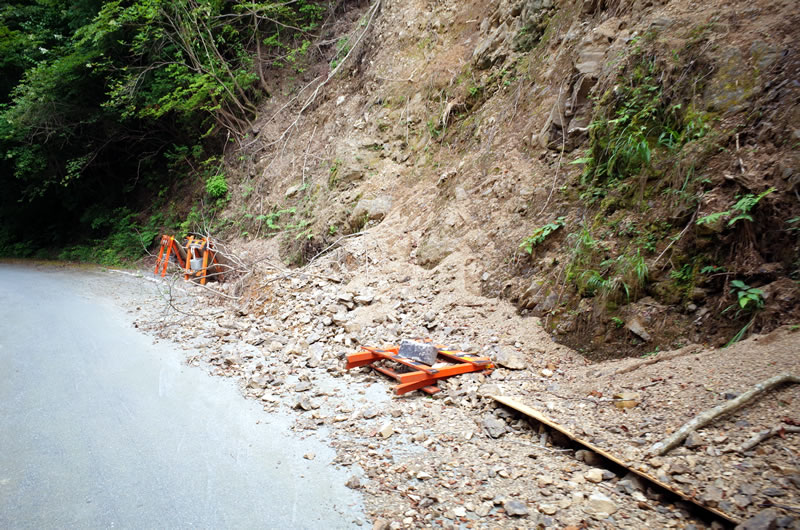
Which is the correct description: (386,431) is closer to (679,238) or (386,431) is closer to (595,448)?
(595,448)

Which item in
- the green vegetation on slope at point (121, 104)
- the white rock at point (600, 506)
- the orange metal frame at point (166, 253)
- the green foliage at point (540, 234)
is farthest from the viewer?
the green vegetation on slope at point (121, 104)

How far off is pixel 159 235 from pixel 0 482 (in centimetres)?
1376

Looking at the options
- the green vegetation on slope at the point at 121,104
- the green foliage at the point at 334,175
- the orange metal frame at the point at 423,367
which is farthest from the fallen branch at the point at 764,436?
the green vegetation on slope at the point at 121,104

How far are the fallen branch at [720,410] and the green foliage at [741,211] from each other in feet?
3.81

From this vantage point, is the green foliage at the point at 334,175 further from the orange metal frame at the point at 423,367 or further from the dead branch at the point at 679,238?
Result: the dead branch at the point at 679,238

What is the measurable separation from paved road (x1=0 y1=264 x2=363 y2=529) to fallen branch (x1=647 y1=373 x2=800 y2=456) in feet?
5.45

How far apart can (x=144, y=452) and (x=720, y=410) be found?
3.51 meters

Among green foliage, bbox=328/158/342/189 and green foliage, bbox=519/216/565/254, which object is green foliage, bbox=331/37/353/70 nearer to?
green foliage, bbox=328/158/342/189

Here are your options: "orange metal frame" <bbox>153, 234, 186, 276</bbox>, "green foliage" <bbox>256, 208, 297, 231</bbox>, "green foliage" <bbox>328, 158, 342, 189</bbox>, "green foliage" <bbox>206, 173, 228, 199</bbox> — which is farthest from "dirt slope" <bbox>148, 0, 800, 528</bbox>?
"green foliage" <bbox>206, 173, 228, 199</bbox>

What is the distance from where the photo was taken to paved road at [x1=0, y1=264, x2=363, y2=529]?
2.27 m

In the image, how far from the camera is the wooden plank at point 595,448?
1.83 metres

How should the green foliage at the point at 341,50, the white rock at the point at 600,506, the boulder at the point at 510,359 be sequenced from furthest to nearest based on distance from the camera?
the green foliage at the point at 341,50 → the boulder at the point at 510,359 → the white rock at the point at 600,506

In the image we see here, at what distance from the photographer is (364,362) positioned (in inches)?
163

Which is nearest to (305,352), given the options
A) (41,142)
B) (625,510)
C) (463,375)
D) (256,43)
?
(463,375)
